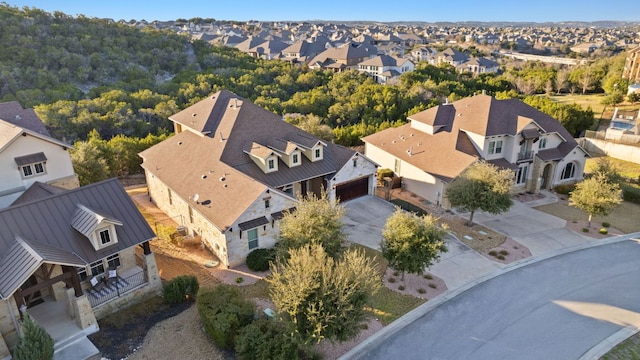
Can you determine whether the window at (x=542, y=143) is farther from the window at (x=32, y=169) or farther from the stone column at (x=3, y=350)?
the stone column at (x=3, y=350)

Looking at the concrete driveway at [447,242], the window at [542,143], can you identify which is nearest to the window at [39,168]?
the concrete driveway at [447,242]

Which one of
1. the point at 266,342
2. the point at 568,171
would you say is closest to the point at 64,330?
the point at 266,342

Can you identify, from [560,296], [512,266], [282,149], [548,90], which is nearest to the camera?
[560,296]

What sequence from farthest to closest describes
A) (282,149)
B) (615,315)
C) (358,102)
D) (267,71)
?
(267,71) → (358,102) → (282,149) → (615,315)

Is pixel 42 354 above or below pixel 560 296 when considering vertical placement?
above

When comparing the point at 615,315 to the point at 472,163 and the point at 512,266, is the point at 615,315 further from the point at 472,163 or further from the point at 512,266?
the point at 472,163

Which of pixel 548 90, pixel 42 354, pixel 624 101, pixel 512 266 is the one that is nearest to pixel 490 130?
pixel 512 266
